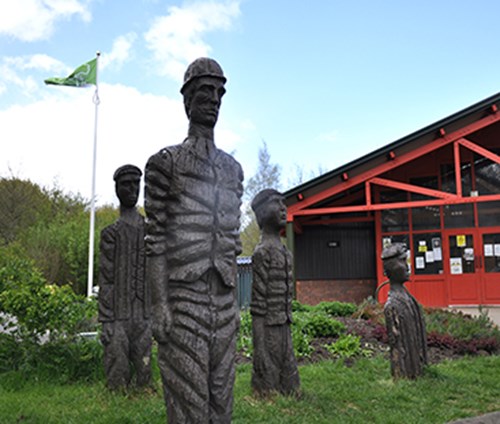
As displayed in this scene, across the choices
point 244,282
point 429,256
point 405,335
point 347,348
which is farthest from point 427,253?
point 405,335

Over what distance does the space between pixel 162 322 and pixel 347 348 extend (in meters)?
6.52

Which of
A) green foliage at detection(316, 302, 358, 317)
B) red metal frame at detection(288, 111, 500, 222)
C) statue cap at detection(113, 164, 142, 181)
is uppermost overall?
red metal frame at detection(288, 111, 500, 222)

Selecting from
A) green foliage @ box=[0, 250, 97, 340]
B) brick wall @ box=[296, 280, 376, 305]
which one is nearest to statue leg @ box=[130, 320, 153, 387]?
green foliage @ box=[0, 250, 97, 340]

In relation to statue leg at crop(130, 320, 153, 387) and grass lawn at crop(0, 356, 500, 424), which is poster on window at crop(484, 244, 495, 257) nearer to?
grass lawn at crop(0, 356, 500, 424)

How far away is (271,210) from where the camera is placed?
557 centimetres

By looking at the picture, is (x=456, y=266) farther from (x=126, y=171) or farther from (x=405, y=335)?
(x=126, y=171)

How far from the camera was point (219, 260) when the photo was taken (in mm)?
3344

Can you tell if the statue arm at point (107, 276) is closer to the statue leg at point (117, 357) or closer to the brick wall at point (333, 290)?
the statue leg at point (117, 357)

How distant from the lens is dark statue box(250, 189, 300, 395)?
5328 mm

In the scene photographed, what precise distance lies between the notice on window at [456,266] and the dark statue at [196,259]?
1486 centimetres

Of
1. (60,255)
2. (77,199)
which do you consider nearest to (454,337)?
(60,255)

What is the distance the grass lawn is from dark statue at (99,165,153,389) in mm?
317

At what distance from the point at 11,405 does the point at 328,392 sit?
379 centimetres

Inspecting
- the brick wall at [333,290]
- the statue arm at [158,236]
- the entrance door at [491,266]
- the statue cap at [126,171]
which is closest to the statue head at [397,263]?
the statue cap at [126,171]
